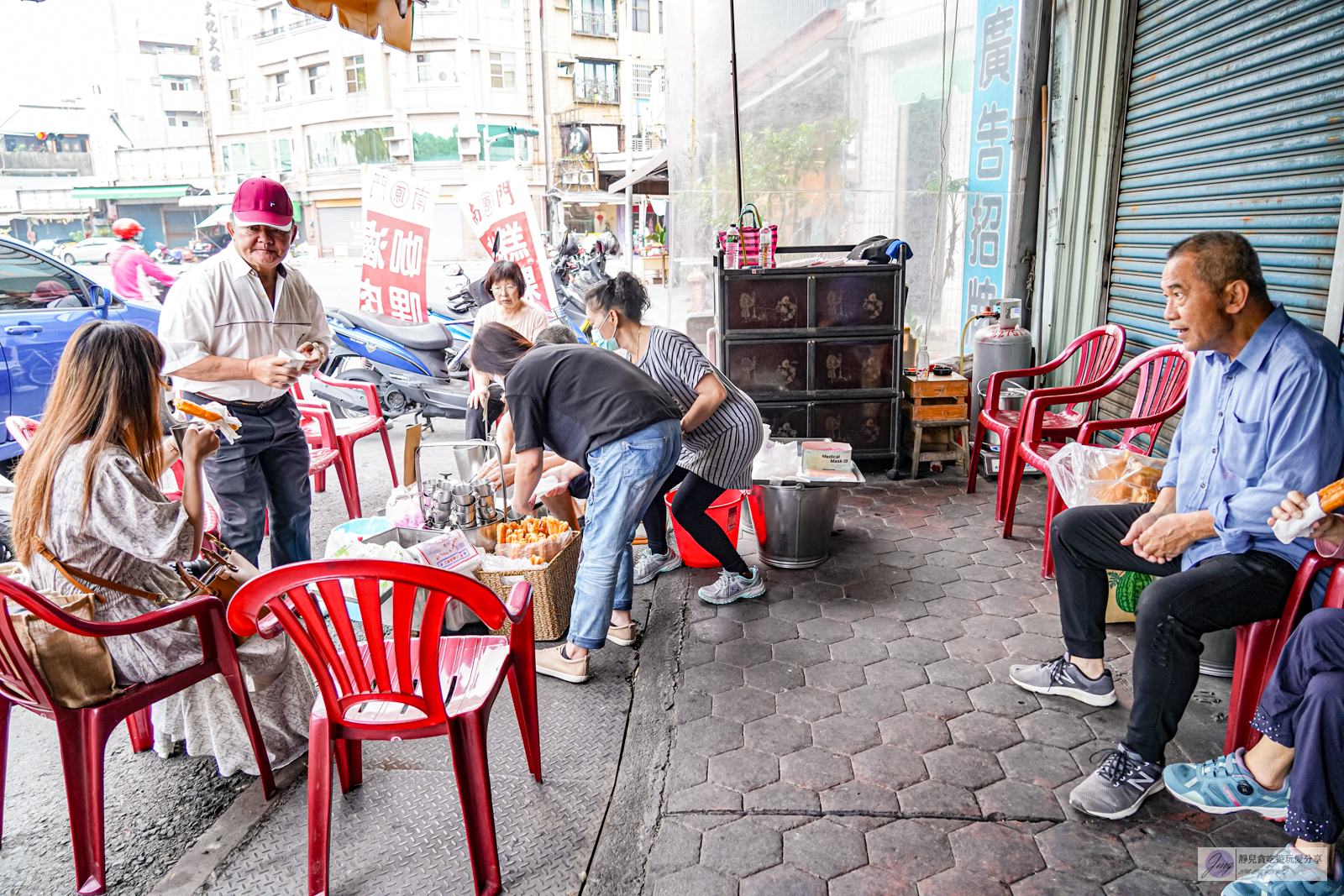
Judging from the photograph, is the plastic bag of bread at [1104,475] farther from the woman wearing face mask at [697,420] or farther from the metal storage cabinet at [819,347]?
the metal storage cabinet at [819,347]

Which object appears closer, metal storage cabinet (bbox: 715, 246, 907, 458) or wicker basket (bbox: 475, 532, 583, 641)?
wicker basket (bbox: 475, 532, 583, 641)

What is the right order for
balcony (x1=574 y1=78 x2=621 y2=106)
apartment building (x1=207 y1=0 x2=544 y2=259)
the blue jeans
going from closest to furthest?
the blue jeans, apartment building (x1=207 y1=0 x2=544 y2=259), balcony (x1=574 y1=78 x2=621 y2=106)

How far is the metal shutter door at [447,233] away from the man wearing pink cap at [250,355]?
29132 millimetres

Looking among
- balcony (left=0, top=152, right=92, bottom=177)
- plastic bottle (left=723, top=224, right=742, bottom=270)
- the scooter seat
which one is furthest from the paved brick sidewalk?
balcony (left=0, top=152, right=92, bottom=177)

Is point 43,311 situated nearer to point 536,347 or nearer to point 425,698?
point 536,347

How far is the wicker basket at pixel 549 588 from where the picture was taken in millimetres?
3342

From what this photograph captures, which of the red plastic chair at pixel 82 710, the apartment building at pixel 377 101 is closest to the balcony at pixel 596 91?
the apartment building at pixel 377 101

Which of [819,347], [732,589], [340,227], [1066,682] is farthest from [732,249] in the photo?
[340,227]

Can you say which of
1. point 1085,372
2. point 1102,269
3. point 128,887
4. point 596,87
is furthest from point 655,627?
point 596,87

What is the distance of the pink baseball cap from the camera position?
3168mm

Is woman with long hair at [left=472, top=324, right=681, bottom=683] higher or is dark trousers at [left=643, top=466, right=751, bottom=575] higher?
woman with long hair at [left=472, top=324, right=681, bottom=683]

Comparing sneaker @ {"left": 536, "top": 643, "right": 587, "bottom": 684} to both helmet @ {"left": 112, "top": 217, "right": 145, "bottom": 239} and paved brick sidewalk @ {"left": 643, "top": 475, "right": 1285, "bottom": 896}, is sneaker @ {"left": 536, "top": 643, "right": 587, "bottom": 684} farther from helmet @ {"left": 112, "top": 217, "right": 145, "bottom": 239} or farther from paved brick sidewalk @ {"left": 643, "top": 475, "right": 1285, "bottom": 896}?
helmet @ {"left": 112, "top": 217, "right": 145, "bottom": 239}

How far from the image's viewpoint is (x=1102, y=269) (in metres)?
5.30

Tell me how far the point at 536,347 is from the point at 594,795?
157cm
